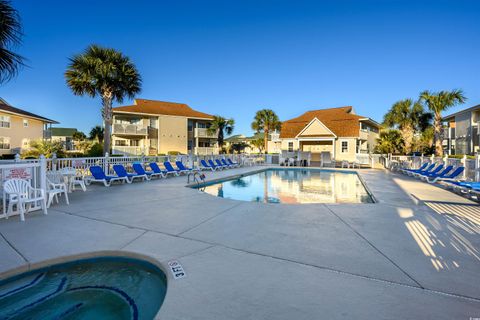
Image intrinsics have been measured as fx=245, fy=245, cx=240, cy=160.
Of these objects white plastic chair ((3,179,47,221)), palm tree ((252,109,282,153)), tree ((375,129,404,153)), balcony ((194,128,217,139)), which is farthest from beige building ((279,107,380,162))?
white plastic chair ((3,179,47,221))

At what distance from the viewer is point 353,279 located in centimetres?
282

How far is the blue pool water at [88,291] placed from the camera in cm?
264

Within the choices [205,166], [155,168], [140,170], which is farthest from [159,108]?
[140,170]

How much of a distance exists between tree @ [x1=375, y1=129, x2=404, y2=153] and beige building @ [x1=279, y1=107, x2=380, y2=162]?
2.23 metres

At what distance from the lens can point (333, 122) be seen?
2825 centimetres

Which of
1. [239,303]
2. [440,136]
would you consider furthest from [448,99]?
[239,303]

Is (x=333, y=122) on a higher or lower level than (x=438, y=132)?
higher

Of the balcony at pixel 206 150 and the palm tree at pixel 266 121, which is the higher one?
the palm tree at pixel 266 121

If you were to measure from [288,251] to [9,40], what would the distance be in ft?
30.6

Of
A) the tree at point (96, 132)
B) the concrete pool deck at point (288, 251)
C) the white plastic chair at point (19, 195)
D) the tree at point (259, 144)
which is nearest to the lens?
Result: the concrete pool deck at point (288, 251)

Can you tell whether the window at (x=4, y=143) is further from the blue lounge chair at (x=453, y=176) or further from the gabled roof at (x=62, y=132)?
the gabled roof at (x=62, y=132)

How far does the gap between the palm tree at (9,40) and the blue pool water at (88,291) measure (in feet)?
22.4

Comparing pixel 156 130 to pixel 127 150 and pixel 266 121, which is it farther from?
pixel 266 121

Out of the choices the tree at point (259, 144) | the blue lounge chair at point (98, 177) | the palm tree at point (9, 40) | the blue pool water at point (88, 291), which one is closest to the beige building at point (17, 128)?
the blue lounge chair at point (98, 177)
